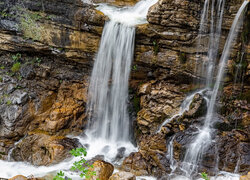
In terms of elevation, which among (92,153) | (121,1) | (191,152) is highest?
(121,1)

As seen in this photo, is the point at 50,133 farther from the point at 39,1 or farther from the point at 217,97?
the point at 217,97

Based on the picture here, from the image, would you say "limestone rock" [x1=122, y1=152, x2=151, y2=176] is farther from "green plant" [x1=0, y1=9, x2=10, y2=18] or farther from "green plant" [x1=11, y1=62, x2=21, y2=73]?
"green plant" [x1=0, y1=9, x2=10, y2=18]

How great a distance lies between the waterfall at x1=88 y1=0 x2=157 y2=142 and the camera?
27.0 feet

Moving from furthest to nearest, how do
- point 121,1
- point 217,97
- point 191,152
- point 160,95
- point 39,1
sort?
point 121,1
point 39,1
point 160,95
point 217,97
point 191,152

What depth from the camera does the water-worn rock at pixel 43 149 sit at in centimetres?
762

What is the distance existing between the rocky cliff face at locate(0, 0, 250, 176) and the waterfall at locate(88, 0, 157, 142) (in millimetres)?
348

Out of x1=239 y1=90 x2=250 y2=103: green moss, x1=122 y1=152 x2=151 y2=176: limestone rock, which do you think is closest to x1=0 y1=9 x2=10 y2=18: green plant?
x1=122 y1=152 x2=151 y2=176: limestone rock

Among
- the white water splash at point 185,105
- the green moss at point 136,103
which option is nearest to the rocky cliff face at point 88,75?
the green moss at point 136,103

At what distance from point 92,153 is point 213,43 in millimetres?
5568

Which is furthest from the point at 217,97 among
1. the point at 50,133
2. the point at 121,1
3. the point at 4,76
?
the point at 4,76

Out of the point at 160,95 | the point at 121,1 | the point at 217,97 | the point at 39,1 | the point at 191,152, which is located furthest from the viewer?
the point at 121,1

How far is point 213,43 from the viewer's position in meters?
7.43

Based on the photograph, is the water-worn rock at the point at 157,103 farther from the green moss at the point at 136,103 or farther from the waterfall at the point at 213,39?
the waterfall at the point at 213,39

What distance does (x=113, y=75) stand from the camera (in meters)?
8.79
